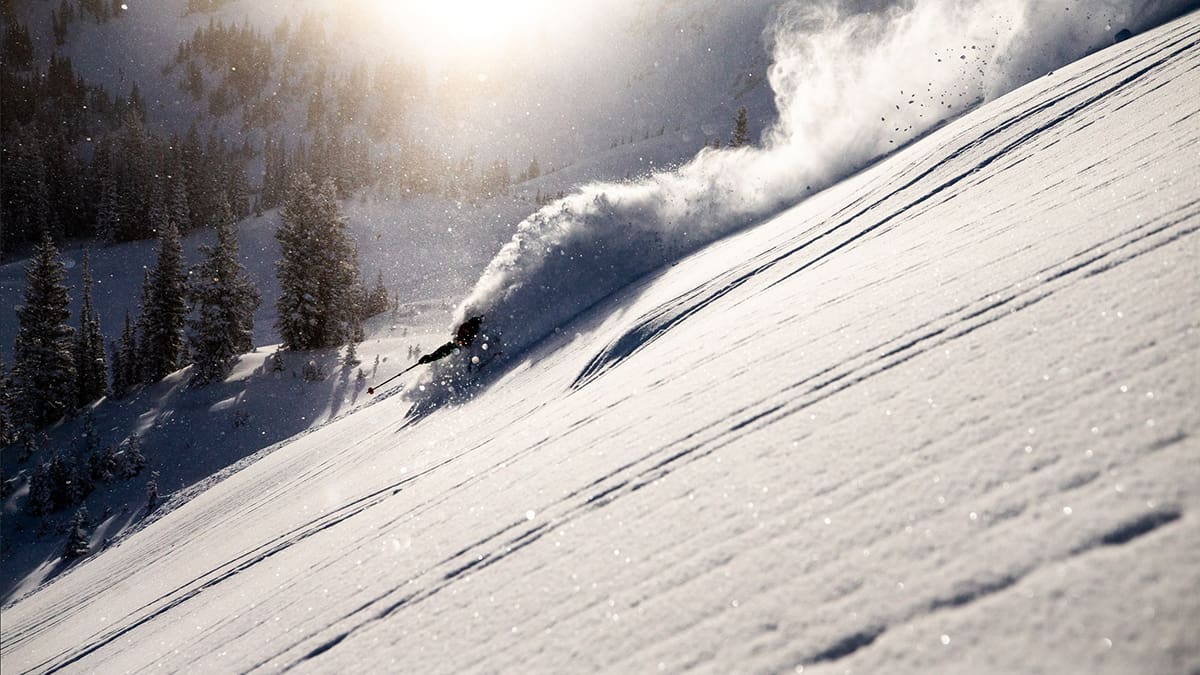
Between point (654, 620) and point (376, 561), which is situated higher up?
point (376, 561)

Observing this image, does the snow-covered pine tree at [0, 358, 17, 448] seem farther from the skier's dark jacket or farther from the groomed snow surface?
the groomed snow surface

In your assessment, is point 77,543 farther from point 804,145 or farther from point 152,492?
point 804,145

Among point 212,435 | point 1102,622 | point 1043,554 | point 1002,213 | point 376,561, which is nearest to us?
point 1102,622

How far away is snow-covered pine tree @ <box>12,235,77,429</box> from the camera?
28.8 metres

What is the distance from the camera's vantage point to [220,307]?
1088 inches

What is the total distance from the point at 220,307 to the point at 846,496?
31785 millimetres

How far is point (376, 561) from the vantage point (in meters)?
3.38

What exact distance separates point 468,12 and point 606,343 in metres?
205

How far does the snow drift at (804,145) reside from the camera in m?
11.2

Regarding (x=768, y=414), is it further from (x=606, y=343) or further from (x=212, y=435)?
(x=212, y=435)

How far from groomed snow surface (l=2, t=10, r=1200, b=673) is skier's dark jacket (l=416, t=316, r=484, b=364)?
4.28m

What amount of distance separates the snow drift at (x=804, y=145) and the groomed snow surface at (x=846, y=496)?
5.13 meters

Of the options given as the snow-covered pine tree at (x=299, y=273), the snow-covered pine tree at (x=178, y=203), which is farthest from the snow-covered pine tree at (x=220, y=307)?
the snow-covered pine tree at (x=178, y=203)

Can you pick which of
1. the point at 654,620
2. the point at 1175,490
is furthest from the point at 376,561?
the point at 1175,490
